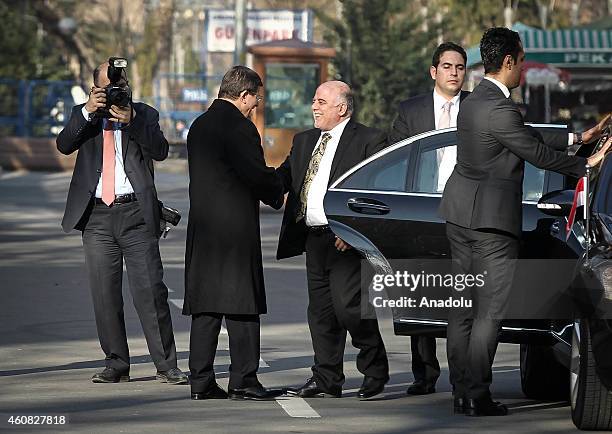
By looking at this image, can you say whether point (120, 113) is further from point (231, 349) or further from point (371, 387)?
point (371, 387)

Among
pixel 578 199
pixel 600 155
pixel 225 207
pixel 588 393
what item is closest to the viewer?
pixel 588 393

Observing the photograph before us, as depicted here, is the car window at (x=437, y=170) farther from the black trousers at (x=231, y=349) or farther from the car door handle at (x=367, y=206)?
the black trousers at (x=231, y=349)

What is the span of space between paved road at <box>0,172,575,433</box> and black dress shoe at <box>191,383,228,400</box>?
3.0 inches

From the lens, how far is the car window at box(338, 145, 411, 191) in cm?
988

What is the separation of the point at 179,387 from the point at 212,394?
0.52m

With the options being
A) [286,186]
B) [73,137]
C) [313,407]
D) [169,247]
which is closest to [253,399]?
[313,407]

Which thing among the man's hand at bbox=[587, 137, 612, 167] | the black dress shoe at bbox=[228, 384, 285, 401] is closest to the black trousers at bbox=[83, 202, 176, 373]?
the black dress shoe at bbox=[228, 384, 285, 401]

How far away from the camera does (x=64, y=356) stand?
11.5m

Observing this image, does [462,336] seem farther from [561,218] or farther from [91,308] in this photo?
[91,308]

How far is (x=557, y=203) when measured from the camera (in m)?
9.02

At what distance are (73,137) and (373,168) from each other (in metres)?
1.78

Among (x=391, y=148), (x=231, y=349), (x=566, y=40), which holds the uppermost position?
(x=566, y=40)

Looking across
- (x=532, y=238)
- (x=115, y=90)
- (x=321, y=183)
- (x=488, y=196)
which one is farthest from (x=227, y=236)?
(x=532, y=238)

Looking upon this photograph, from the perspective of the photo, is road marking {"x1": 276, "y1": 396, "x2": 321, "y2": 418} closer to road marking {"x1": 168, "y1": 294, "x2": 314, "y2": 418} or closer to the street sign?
road marking {"x1": 168, "y1": 294, "x2": 314, "y2": 418}
